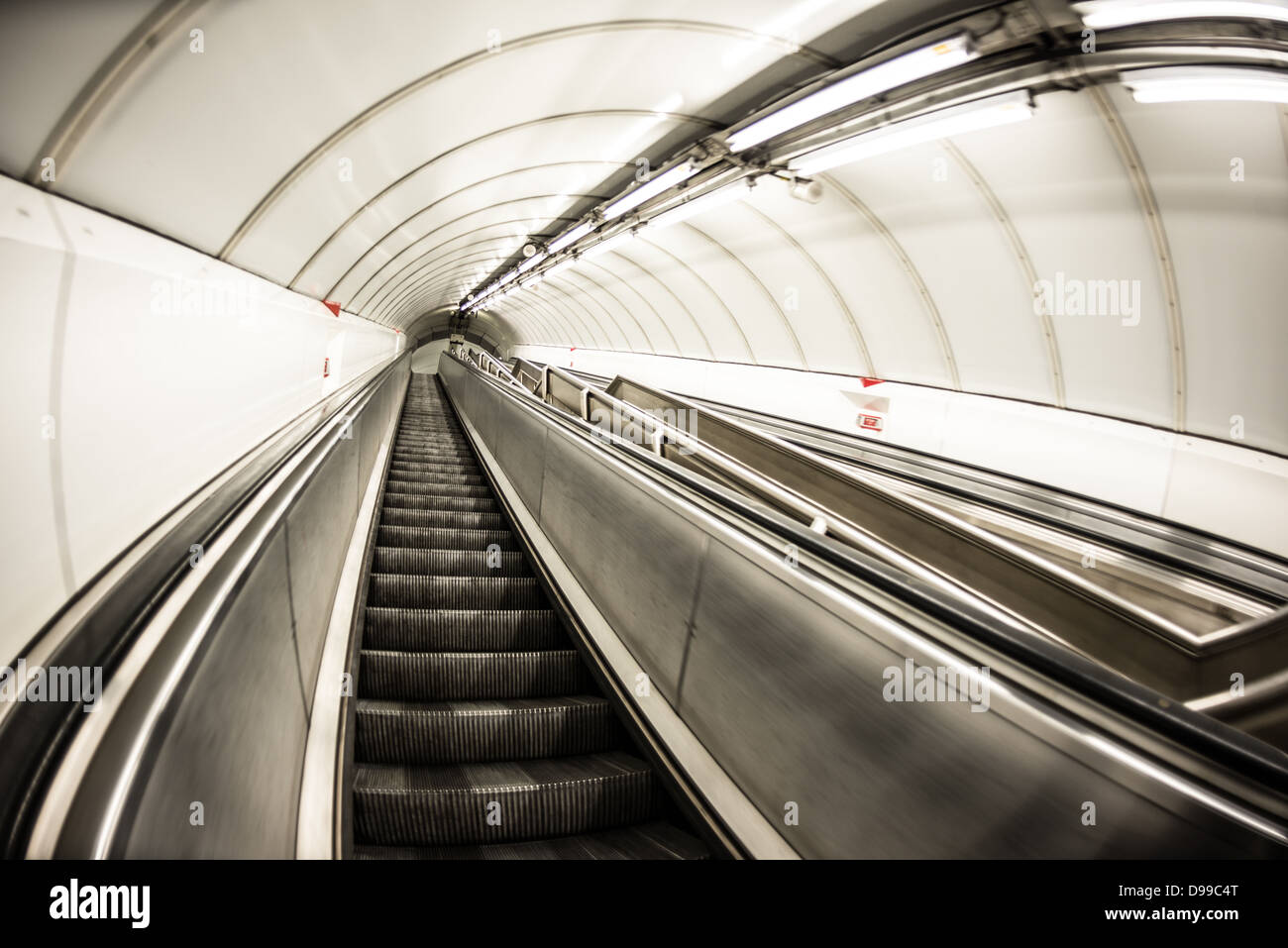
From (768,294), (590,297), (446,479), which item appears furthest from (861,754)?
(590,297)

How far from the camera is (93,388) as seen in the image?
6.91 feet

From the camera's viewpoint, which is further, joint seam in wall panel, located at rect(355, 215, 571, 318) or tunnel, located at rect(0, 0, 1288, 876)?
joint seam in wall panel, located at rect(355, 215, 571, 318)

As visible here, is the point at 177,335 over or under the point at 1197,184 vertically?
under

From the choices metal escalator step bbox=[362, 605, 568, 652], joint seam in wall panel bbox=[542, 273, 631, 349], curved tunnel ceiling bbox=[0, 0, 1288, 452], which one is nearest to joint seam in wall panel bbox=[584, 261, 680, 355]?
joint seam in wall panel bbox=[542, 273, 631, 349]

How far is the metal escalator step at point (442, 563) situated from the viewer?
371 centimetres

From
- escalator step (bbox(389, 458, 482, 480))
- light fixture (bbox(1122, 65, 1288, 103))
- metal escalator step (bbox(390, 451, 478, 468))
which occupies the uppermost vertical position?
light fixture (bbox(1122, 65, 1288, 103))

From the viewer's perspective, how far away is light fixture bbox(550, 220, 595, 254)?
829cm

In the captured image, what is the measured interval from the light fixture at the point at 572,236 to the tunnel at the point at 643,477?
1.02 metres

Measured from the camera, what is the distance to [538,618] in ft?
10.5

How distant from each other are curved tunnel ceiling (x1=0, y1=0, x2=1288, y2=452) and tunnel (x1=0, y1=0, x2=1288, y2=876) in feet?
0.13

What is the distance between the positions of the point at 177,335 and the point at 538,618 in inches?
99.8

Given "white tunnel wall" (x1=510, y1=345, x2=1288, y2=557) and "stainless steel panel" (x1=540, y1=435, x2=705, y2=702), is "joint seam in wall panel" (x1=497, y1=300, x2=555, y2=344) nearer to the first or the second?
"white tunnel wall" (x1=510, y1=345, x2=1288, y2=557)
